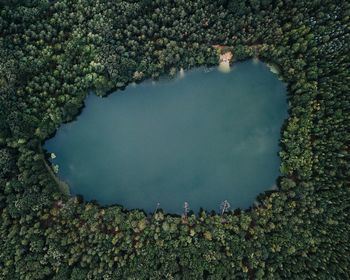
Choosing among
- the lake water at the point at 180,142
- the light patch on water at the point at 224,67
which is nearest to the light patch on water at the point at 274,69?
the lake water at the point at 180,142

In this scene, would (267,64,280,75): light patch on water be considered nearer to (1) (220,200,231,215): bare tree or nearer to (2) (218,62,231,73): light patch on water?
(2) (218,62,231,73): light patch on water

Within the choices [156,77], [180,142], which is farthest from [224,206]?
[156,77]

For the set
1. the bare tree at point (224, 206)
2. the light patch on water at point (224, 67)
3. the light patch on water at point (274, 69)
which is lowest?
the bare tree at point (224, 206)

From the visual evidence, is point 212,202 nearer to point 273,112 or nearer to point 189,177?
point 189,177

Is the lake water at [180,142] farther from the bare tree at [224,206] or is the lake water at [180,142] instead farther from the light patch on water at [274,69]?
the bare tree at [224,206]

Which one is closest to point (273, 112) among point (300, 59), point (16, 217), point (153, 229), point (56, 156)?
point (300, 59)

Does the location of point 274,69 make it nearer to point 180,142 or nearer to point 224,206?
point 180,142
